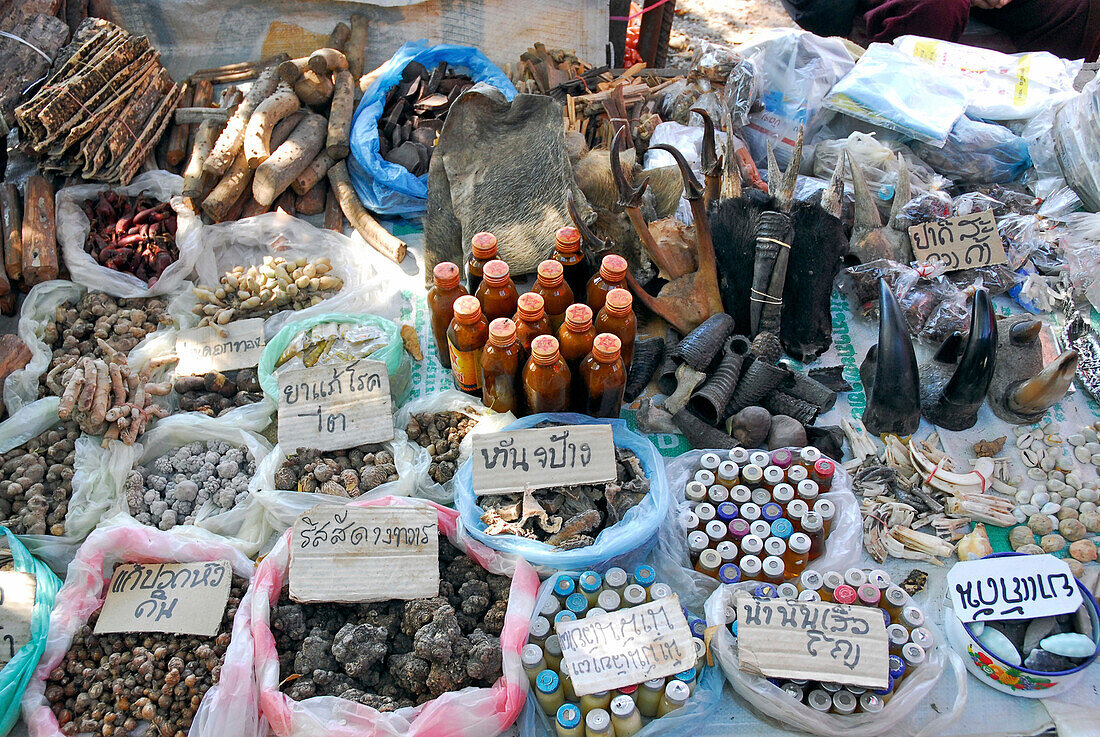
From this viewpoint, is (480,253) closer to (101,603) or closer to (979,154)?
(101,603)

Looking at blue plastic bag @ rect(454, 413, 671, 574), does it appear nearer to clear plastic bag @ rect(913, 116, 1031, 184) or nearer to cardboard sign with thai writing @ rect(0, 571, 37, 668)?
cardboard sign with thai writing @ rect(0, 571, 37, 668)

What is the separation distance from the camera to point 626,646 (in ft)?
5.26

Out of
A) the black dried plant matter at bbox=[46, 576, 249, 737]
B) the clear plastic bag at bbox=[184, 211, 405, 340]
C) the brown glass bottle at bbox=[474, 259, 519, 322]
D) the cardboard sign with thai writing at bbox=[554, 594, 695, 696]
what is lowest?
the black dried plant matter at bbox=[46, 576, 249, 737]

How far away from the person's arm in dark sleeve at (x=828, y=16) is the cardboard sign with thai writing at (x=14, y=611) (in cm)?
490

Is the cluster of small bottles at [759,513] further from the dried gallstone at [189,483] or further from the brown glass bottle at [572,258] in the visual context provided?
the dried gallstone at [189,483]

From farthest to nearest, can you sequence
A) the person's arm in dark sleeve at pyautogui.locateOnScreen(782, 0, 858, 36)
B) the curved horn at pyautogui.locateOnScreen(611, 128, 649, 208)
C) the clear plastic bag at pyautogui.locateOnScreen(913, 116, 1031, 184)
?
the person's arm in dark sleeve at pyautogui.locateOnScreen(782, 0, 858, 36), the clear plastic bag at pyautogui.locateOnScreen(913, 116, 1031, 184), the curved horn at pyautogui.locateOnScreen(611, 128, 649, 208)

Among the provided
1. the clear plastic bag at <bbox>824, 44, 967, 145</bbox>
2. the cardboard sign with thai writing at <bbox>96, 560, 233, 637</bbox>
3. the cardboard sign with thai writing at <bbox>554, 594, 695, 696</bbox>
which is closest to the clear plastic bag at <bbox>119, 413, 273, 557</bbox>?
the cardboard sign with thai writing at <bbox>96, 560, 233, 637</bbox>

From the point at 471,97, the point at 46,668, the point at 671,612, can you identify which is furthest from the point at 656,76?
the point at 46,668

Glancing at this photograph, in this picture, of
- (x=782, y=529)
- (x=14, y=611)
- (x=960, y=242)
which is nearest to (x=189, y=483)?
(x=14, y=611)

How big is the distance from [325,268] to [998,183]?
274 cm

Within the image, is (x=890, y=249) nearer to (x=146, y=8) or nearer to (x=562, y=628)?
(x=562, y=628)

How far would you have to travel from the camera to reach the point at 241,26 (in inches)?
140

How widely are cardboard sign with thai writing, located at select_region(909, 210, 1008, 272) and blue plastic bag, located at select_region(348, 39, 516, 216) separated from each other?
166cm

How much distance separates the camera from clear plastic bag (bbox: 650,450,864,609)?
Answer: 72.6 inches
